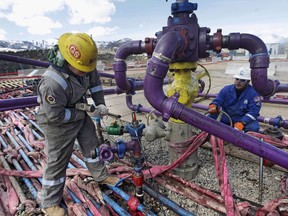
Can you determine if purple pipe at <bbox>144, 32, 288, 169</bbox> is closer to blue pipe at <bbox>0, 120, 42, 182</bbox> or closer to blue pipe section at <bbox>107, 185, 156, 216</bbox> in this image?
blue pipe section at <bbox>107, 185, 156, 216</bbox>

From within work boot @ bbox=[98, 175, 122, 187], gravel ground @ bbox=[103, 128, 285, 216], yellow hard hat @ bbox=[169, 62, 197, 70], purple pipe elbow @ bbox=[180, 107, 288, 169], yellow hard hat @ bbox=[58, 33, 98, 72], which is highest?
yellow hard hat @ bbox=[58, 33, 98, 72]

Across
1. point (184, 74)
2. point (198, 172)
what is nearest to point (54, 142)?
point (184, 74)

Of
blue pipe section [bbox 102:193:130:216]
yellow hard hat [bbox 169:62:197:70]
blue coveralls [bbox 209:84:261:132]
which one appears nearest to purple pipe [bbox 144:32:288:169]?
yellow hard hat [bbox 169:62:197:70]

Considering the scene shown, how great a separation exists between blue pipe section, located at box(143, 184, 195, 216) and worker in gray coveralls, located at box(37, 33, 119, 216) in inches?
14.4

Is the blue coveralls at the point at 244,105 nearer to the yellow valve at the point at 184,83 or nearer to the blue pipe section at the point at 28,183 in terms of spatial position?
the yellow valve at the point at 184,83

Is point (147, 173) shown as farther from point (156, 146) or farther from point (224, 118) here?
point (224, 118)

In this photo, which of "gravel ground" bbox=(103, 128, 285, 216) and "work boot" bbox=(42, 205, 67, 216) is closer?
"work boot" bbox=(42, 205, 67, 216)

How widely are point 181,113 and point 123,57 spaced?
1.46 meters

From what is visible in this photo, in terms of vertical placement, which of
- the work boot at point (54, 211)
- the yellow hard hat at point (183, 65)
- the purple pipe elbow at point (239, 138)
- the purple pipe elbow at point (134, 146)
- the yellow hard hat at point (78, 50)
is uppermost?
the yellow hard hat at point (78, 50)

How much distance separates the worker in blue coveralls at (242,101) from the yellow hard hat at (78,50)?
1.64m

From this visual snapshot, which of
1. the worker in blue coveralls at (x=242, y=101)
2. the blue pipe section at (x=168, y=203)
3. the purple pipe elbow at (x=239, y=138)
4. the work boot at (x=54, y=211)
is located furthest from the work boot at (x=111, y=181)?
the worker in blue coveralls at (x=242, y=101)

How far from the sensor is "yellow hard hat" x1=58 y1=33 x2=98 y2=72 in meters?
1.63

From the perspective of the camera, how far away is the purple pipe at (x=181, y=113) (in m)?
1.10

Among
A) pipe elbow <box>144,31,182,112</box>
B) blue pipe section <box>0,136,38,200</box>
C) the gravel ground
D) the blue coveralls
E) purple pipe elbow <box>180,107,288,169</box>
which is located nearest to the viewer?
purple pipe elbow <box>180,107,288,169</box>
